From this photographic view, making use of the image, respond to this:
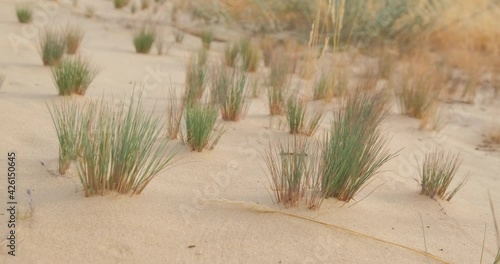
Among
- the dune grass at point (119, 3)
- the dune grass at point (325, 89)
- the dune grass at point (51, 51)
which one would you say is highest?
the dune grass at point (119, 3)

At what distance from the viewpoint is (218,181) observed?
275 centimetres

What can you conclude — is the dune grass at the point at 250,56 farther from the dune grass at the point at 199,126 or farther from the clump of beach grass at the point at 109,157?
Result: the clump of beach grass at the point at 109,157

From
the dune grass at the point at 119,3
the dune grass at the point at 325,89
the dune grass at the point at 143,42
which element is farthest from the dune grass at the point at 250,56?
the dune grass at the point at 119,3

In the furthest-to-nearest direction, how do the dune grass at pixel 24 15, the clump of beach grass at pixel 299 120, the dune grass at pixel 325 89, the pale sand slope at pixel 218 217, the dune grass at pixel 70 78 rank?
the dune grass at pixel 24 15 → the dune grass at pixel 325 89 → the dune grass at pixel 70 78 → the clump of beach grass at pixel 299 120 → the pale sand slope at pixel 218 217

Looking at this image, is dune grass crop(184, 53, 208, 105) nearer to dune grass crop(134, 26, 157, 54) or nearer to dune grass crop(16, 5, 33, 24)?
dune grass crop(134, 26, 157, 54)

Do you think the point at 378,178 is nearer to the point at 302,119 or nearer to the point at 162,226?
the point at 302,119

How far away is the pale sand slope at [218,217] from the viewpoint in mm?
2025

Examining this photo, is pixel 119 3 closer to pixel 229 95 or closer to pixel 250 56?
pixel 250 56

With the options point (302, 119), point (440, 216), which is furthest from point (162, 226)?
point (302, 119)

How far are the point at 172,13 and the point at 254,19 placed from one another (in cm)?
154

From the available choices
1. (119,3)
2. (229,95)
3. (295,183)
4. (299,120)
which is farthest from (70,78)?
(119,3)

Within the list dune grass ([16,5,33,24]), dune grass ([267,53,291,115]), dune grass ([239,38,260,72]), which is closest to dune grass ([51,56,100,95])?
dune grass ([267,53,291,115])

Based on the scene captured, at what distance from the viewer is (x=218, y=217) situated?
2.31 meters

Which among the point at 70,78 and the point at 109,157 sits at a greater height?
the point at 70,78
